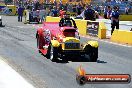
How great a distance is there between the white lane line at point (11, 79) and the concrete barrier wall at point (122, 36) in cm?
1093

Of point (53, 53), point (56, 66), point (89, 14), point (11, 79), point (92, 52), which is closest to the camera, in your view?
point (11, 79)

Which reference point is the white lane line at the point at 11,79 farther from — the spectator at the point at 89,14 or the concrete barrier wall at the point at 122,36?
the spectator at the point at 89,14

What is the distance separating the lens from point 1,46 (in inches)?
727

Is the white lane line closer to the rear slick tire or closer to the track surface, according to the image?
the track surface

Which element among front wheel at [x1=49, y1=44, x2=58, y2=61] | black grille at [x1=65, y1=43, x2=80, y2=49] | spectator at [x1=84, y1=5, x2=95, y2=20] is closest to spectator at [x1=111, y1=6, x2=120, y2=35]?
spectator at [x1=84, y1=5, x2=95, y2=20]

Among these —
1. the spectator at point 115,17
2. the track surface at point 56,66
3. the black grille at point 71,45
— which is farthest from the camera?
the spectator at point 115,17

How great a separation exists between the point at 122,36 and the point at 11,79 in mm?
13163

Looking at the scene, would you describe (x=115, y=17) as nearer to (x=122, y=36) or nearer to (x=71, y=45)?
(x=122, y=36)

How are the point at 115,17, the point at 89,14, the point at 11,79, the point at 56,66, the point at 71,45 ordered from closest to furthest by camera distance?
the point at 11,79 < the point at 56,66 < the point at 71,45 < the point at 115,17 < the point at 89,14

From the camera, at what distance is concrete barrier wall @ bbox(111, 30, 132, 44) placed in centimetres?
2128

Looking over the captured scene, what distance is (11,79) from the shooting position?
984cm

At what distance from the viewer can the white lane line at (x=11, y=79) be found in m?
9.12

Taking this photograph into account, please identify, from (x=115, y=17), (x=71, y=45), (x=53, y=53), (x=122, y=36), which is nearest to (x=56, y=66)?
(x=53, y=53)

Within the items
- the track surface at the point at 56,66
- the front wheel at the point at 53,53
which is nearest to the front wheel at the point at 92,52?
the track surface at the point at 56,66
